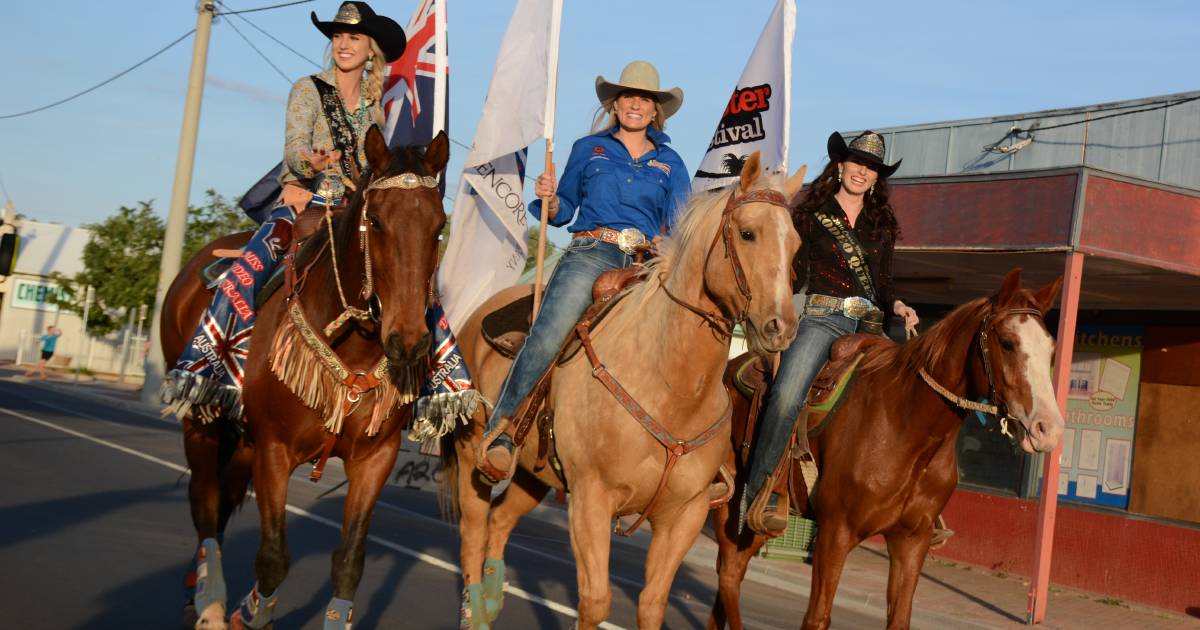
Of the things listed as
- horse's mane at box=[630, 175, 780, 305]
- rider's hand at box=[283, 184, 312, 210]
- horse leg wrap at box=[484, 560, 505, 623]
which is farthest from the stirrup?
rider's hand at box=[283, 184, 312, 210]

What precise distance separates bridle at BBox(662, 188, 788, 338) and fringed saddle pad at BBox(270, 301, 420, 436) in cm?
157

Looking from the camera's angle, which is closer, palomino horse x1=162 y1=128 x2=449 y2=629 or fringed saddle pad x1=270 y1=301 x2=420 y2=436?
palomino horse x1=162 y1=128 x2=449 y2=629

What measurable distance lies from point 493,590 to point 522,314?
5.48ft

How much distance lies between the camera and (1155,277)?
43.7ft

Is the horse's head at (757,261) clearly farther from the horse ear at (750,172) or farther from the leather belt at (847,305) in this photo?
the leather belt at (847,305)

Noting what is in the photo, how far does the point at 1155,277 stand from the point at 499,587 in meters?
9.72

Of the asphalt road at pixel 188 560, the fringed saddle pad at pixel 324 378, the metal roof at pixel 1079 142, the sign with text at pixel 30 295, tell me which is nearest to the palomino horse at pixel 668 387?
the fringed saddle pad at pixel 324 378

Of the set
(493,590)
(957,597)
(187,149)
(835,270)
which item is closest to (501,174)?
(835,270)

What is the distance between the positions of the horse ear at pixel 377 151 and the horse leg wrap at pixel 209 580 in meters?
2.46

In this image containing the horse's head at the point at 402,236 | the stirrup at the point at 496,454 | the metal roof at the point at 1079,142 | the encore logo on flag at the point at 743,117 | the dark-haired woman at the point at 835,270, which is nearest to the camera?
the horse's head at the point at 402,236

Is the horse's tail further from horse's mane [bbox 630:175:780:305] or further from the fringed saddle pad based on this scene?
horse's mane [bbox 630:175:780:305]

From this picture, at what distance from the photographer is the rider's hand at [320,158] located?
6379 millimetres

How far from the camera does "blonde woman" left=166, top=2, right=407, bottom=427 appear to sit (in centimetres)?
617

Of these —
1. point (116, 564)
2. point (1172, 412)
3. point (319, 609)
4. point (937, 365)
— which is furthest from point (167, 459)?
point (1172, 412)
